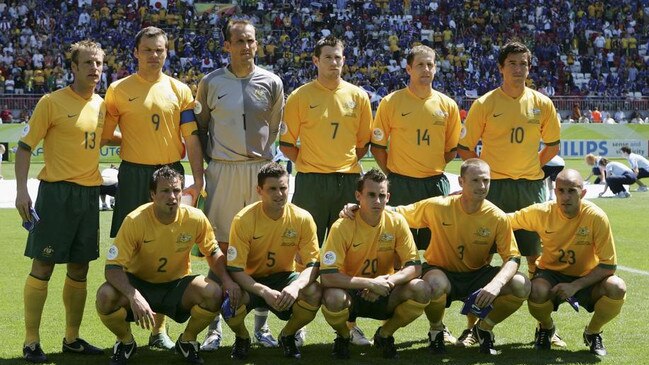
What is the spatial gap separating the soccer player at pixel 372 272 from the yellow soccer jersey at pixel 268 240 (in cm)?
15

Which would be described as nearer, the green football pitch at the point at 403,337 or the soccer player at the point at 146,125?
the green football pitch at the point at 403,337

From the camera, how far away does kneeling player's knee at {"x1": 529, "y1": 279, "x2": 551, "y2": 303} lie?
6.54 m

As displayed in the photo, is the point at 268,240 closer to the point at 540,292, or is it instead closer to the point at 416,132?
the point at 416,132

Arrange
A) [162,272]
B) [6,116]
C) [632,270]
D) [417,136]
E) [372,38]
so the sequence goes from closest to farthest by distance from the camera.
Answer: [162,272] < [417,136] < [632,270] < [6,116] < [372,38]

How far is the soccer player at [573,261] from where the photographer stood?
6.52m

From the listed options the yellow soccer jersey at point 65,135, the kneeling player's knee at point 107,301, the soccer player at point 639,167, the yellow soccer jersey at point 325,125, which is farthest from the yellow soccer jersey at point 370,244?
the soccer player at point 639,167

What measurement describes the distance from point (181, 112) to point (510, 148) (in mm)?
2574

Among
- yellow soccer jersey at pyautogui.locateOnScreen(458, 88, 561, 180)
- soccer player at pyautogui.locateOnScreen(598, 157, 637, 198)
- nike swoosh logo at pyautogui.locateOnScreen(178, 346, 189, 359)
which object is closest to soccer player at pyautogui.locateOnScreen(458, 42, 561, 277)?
yellow soccer jersey at pyautogui.locateOnScreen(458, 88, 561, 180)

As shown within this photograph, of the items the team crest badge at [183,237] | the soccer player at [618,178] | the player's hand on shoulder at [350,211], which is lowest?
the soccer player at [618,178]

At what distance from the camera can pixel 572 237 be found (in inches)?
265

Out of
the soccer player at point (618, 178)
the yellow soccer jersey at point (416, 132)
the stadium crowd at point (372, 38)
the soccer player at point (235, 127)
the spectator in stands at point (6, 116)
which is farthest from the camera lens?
the stadium crowd at point (372, 38)

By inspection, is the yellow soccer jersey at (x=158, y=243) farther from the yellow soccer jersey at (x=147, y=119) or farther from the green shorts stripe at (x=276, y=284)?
the yellow soccer jersey at (x=147, y=119)

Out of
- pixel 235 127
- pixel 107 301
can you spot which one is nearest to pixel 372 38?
pixel 235 127

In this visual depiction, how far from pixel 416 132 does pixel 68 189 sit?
2716mm
